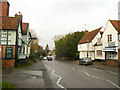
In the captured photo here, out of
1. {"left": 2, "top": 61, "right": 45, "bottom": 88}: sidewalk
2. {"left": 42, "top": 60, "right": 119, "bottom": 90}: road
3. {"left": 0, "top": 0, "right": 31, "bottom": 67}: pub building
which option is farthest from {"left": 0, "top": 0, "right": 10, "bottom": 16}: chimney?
{"left": 42, "top": 60, "right": 119, "bottom": 90}: road

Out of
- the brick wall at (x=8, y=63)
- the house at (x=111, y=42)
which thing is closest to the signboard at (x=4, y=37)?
the brick wall at (x=8, y=63)

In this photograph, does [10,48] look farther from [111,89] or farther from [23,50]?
[111,89]

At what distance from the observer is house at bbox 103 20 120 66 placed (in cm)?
2009

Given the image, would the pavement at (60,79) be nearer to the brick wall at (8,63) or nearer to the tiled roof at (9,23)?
the brick wall at (8,63)

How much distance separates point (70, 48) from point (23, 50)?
20692 millimetres

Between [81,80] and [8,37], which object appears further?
[8,37]

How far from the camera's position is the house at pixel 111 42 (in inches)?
791

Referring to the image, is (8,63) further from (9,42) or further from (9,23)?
(9,23)

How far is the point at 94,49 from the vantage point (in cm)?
2914

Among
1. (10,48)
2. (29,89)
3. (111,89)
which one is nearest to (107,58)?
(111,89)

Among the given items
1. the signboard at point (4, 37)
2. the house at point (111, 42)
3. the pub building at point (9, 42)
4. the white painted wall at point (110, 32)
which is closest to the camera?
the pub building at point (9, 42)

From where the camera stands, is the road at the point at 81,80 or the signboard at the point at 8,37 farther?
the signboard at the point at 8,37

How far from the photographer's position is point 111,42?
854 inches

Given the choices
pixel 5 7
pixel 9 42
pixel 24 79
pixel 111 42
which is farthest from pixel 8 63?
pixel 111 42
